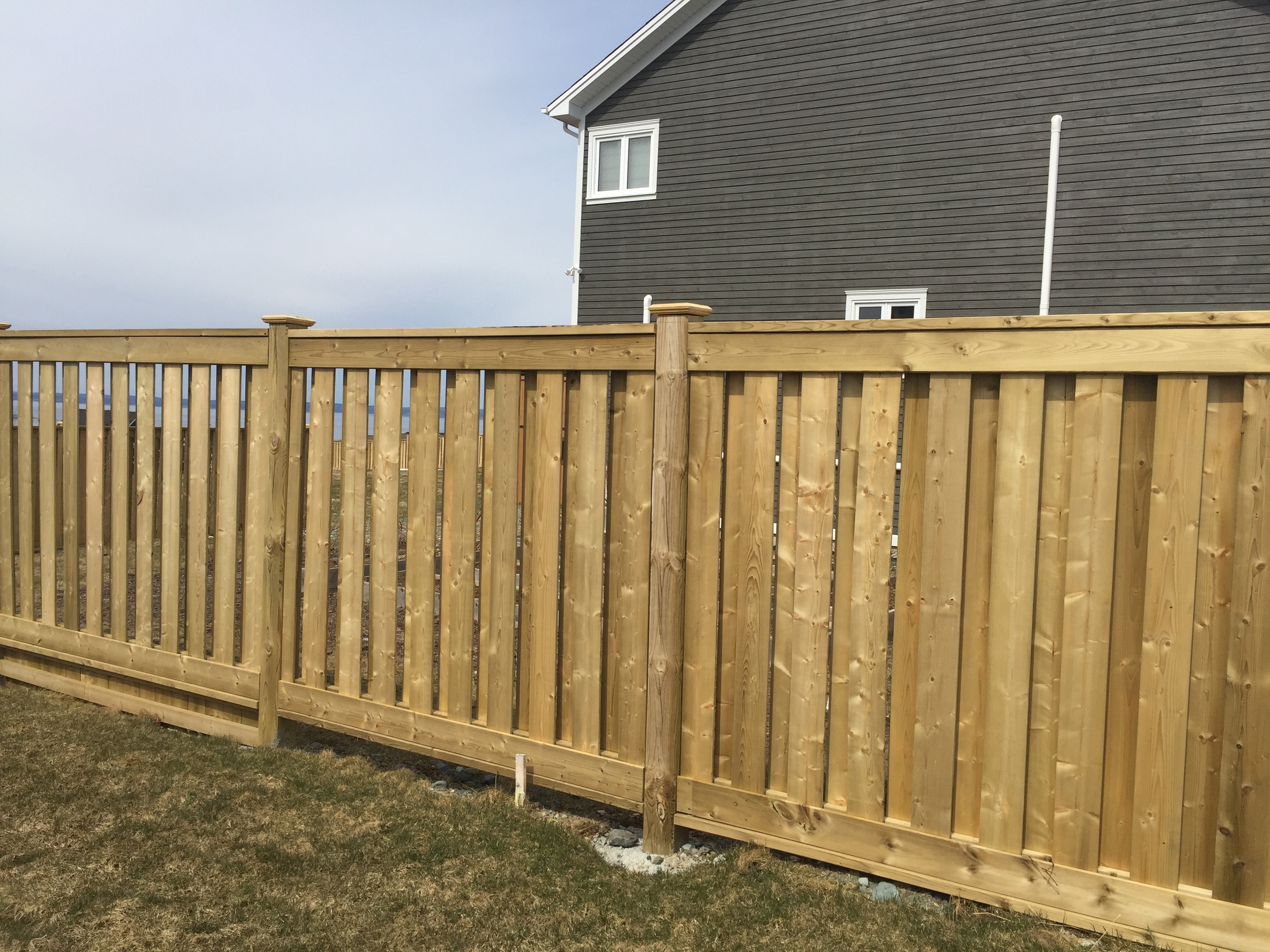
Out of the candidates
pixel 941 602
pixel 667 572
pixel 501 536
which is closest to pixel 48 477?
pixel 501 536

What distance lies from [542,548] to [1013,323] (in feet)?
7.10

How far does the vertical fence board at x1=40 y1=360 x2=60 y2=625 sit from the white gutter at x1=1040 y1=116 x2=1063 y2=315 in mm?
11238

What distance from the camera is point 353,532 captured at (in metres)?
4.86

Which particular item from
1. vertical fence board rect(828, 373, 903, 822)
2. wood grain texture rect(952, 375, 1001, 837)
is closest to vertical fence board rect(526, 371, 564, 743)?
vertical fence board rect(828, 373, 903, 822)

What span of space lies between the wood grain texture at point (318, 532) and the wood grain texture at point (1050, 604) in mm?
3510

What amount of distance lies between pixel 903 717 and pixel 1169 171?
10974mm

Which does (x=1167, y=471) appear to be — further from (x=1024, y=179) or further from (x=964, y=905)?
(x=1024, y=179)

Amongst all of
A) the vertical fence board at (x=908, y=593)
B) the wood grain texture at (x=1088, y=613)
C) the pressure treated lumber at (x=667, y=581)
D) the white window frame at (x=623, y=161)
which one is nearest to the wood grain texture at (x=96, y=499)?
the pressure treated lumber at (x=667, y=581)

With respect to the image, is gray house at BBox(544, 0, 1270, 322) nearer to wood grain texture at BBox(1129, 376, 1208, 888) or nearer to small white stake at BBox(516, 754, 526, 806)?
wood grain texture at BBox(1129, 376, 1208, 888)

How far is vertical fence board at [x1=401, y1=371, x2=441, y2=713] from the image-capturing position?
14.6 feet

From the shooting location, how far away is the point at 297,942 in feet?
10.5

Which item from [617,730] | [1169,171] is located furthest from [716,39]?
[617,730]

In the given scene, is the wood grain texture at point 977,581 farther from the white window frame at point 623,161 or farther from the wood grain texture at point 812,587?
the white window frame at point 623,161

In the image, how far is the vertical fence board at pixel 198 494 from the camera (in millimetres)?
5363
